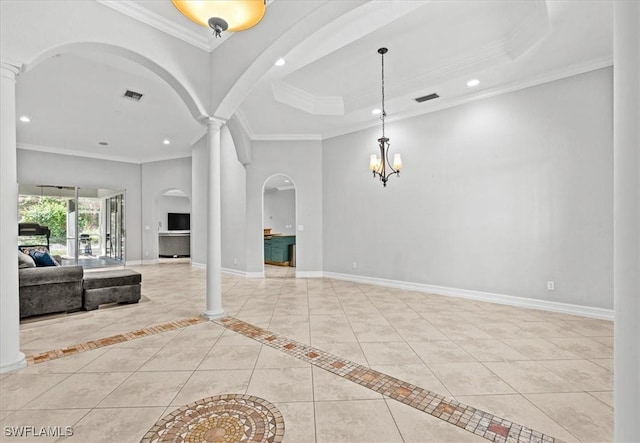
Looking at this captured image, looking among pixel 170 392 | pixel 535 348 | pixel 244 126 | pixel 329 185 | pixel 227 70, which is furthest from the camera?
pixel 329 185

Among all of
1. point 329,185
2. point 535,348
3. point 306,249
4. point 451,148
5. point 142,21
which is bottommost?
point 535,348

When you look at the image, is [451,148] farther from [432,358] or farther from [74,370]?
[74,370]

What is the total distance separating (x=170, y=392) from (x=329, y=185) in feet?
17.8

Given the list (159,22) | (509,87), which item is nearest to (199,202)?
(159,22)

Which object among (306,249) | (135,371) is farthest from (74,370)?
(306,249)

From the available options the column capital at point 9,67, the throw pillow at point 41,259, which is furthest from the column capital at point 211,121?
the throw pillow at point 41,259

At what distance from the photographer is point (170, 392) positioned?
231 cm

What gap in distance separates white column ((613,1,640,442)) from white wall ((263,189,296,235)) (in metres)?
11.3

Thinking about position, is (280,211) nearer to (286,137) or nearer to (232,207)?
(232,207)

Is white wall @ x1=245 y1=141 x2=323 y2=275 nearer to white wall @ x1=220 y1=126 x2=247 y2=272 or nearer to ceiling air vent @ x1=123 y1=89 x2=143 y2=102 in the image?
white wall @ x1=220 y1=126 x2=247 y2=272

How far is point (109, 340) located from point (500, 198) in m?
5.63

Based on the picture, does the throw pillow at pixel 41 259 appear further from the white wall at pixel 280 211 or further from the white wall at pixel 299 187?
the white wall at pixel 280 211

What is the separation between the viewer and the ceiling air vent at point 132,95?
5262 millimetres

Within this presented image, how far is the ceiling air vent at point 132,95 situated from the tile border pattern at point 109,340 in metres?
3.95
